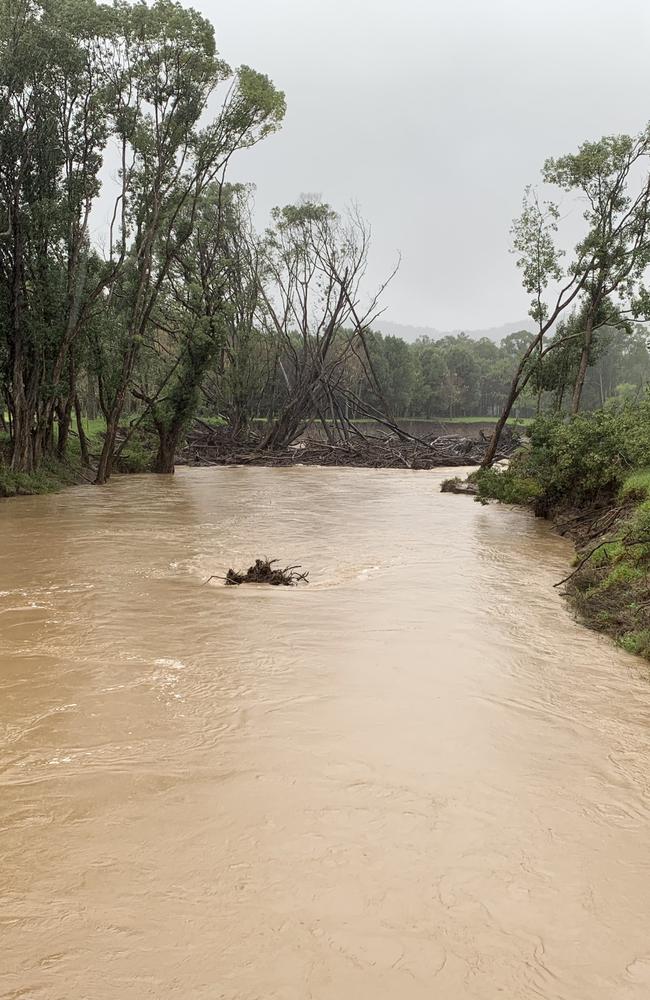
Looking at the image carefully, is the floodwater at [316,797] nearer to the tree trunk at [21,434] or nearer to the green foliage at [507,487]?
the green foliage at [507,487]

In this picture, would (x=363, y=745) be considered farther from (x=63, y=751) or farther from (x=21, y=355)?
(x=21, y=355)

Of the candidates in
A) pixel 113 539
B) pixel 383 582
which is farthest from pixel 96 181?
pixel 383 582

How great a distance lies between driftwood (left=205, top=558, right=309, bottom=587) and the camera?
931 cm

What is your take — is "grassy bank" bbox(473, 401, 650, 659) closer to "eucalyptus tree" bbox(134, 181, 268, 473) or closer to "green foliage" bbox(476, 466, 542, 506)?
"green foliage" bbox(476, 466, 542, 506)

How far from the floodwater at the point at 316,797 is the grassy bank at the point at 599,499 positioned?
515mm

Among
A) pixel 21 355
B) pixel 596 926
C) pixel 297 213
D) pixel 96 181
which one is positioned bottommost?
pixel 596 926

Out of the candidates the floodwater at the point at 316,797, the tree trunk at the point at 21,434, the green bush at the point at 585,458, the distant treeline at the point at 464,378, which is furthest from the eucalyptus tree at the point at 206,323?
the distant treeline at the point at 464,378

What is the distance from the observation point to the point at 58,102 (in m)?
18.9

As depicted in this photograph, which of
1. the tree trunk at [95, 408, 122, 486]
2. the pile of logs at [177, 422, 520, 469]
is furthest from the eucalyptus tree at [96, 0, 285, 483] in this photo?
the pile of logs at [177, 422, 520, 469]

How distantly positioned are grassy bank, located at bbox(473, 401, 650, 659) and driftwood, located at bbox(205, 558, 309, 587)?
11.5ft

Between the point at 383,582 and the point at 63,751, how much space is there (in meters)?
5.71

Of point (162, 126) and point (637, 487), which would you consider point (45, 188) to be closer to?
point (162, 126)

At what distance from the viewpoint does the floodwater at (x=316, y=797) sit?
282 cm

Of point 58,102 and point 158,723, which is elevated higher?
point 58,102
